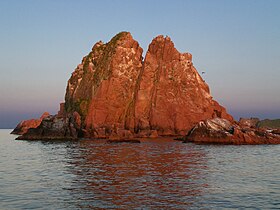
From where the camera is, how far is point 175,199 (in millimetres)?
22406

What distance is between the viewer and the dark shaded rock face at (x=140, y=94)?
110750 mm

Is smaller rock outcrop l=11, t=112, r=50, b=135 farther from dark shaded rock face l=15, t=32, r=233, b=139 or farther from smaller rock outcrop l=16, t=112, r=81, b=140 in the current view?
smaller rock outcrop l=16, t=112, r=81, b=140

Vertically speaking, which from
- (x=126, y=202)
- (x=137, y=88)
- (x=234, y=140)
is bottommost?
(x=126, y=202)

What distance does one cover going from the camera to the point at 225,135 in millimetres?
76688

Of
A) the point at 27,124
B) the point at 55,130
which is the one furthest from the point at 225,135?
the point at 27,124

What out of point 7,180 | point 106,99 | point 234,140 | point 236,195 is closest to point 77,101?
point 106,99

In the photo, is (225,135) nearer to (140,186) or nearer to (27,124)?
(140,186)

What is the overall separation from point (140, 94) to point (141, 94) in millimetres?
339

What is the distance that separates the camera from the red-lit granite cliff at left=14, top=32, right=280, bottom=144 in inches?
4360

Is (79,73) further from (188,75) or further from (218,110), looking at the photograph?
(218,110)

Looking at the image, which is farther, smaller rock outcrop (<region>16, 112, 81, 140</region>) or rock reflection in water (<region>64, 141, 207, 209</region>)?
smaller rock outcrop (<region>16, 112, 81, 140</region>)

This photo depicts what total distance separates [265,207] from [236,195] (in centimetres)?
322

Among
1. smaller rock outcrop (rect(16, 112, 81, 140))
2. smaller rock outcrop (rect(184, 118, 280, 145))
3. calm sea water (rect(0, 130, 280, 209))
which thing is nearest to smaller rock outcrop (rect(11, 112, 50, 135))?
smaller rock outcrop (rect(16, 112, 81, 140))

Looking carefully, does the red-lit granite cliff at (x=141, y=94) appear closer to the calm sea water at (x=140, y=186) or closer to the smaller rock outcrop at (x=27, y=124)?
the smaller rock outcrop at (x=27, y=124)
